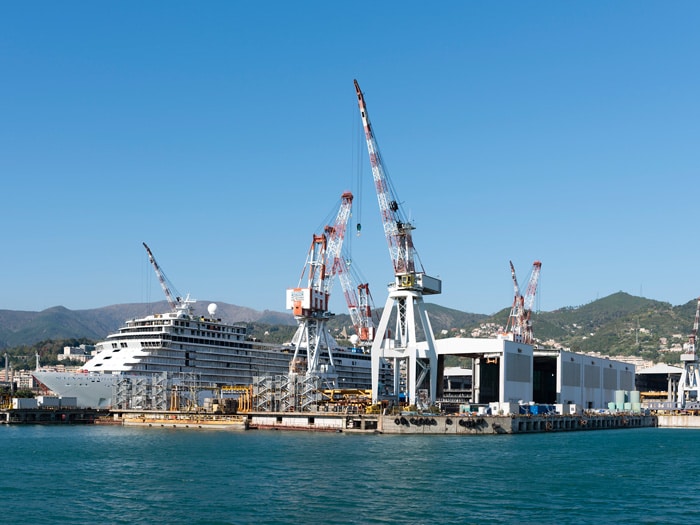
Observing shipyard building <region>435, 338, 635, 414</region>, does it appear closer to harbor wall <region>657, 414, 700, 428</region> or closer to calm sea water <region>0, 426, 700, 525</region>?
harbor wall <region>657, 414, 700, 428</region>

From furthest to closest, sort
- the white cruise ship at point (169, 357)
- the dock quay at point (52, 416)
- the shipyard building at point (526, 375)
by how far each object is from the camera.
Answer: the white cruise ship at point (169, 357), the shipyard building at point (526, 375), the dock quay at point (52, 416)

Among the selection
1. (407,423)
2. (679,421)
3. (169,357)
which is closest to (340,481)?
(407,423)

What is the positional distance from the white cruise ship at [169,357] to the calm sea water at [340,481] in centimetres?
4716

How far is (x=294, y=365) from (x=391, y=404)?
3754 centimetres

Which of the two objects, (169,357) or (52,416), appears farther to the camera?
(169,357)

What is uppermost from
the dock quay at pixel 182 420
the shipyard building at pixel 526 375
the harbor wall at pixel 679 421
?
the shipyard building at pixel 526 375

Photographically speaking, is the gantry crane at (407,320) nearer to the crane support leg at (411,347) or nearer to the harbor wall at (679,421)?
the crane support leg at (411,347)

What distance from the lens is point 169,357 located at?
6294 inches

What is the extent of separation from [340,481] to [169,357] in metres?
97.1

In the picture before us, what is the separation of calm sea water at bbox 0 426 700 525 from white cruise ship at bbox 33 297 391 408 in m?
47.2

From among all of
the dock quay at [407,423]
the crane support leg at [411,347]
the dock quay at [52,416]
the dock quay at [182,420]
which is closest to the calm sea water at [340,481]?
the dock quay at [407,423]

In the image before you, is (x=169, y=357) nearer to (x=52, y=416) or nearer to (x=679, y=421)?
(x=52, y=416)

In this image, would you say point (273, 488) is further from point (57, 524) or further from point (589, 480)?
point (589, 480)

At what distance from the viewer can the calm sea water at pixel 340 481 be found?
55250 millimetres
